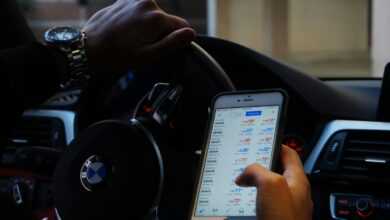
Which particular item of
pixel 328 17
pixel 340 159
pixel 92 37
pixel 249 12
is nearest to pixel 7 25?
pixel 92 37

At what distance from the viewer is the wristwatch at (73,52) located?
136 centimetres

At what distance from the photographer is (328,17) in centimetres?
785

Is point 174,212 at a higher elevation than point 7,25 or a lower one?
lower

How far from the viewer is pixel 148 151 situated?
1657 mm

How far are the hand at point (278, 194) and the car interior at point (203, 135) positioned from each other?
40 cm

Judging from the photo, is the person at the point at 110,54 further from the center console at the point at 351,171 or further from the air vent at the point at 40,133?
the air vent at the point at 40,133

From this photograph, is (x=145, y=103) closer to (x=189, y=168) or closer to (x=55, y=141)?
(x=189, y=168)

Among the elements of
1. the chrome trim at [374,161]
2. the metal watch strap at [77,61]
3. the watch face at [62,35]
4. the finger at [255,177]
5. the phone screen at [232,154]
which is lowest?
the chrome trim at [374,161]

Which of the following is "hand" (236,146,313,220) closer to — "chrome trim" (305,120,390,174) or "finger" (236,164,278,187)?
"finger" (236,164,278,187)

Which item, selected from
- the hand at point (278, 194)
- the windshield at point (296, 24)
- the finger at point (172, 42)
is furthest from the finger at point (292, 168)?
the windshield at point (296, 24)

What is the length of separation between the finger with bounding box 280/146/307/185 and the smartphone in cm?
8

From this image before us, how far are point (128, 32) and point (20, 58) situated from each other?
211mm

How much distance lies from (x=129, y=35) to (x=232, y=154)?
291 mm

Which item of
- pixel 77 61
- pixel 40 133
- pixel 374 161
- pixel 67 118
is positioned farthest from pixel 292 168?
pixel 40 133
